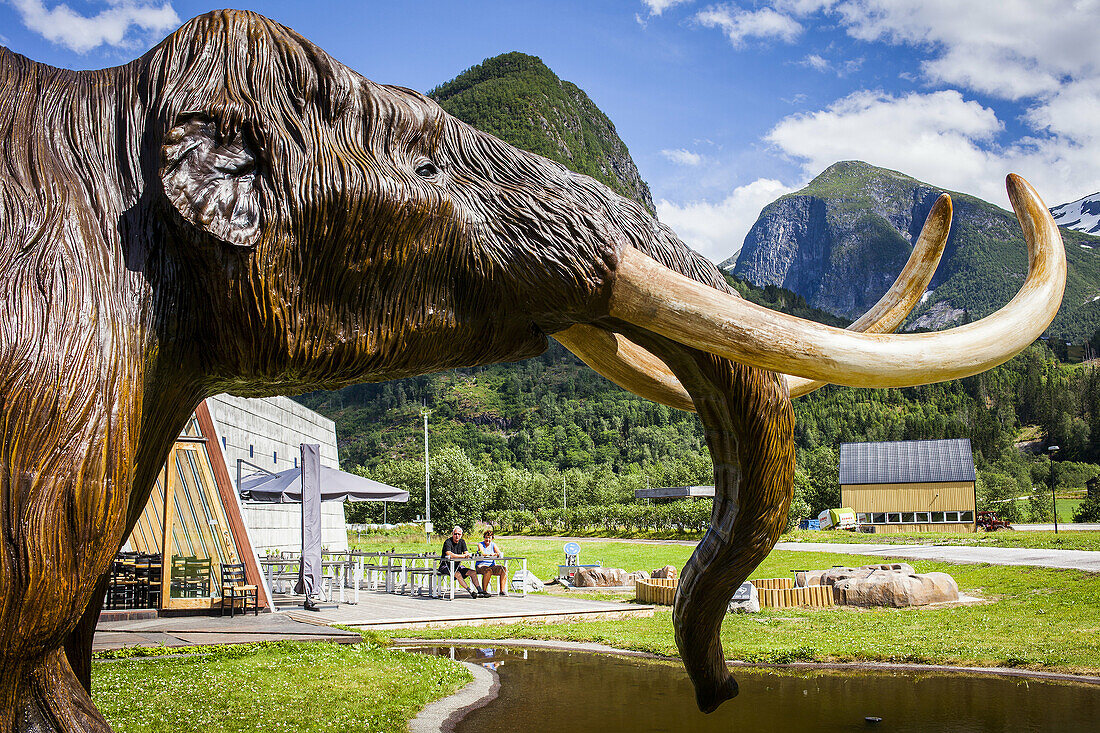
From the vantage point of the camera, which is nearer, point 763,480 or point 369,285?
point 369,285

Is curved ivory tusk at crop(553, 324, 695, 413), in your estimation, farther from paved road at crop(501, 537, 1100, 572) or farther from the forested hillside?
the forested hillside

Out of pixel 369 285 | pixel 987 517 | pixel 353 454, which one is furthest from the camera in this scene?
pixel 353 454

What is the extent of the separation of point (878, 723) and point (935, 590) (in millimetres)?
8779

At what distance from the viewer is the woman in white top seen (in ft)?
52.0

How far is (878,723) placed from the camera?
5672 mm

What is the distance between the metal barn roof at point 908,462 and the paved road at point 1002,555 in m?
22.9

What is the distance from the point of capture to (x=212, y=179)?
187 cm

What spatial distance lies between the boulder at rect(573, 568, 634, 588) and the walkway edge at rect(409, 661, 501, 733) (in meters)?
11.1

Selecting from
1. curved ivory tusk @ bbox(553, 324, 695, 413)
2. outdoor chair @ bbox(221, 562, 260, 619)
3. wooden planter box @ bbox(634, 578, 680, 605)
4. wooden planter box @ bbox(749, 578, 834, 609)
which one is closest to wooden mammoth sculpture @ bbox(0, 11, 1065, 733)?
curved ivory tusk @ bbox(553, 324, 695, 413)

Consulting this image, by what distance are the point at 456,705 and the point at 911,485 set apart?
46.9m

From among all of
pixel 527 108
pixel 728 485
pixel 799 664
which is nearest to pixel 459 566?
pixel 799 664

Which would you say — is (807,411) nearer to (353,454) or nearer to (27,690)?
(353,454)

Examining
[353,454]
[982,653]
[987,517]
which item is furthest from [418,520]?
[982,653]

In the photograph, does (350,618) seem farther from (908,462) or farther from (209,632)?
(908,462)
